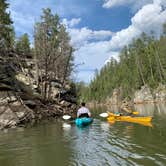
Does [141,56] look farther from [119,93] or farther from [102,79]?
[102,79]

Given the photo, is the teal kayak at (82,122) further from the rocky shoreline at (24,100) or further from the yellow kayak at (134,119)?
the rocky shoreline at (24,100)

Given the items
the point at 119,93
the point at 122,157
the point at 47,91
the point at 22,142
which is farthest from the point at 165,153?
the point at 119,93

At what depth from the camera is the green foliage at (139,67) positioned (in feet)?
262

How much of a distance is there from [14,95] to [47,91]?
1218 cm

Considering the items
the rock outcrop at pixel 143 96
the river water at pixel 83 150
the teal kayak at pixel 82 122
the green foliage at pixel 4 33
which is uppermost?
the green foliage at pixel 4 33

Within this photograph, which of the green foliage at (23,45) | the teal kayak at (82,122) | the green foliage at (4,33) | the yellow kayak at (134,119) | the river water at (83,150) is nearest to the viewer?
the river water at (83,150)

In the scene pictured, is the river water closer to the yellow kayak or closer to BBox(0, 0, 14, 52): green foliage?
the yellow kayak

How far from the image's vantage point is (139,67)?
3401 inches

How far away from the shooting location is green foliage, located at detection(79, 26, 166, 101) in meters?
79.9

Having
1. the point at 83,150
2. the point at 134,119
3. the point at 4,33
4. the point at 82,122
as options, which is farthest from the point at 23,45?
the point at 83,150

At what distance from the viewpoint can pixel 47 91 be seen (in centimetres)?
3669

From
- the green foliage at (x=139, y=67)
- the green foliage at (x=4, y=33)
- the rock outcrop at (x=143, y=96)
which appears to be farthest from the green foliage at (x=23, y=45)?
the rock outcrop at (x=143, y=96)

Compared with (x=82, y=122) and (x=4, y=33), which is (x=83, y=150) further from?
(x=4, y=33)

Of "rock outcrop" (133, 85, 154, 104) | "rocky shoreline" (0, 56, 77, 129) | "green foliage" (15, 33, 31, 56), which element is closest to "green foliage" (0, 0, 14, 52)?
"rocky shoreline" (0, 56, 77, 129)
